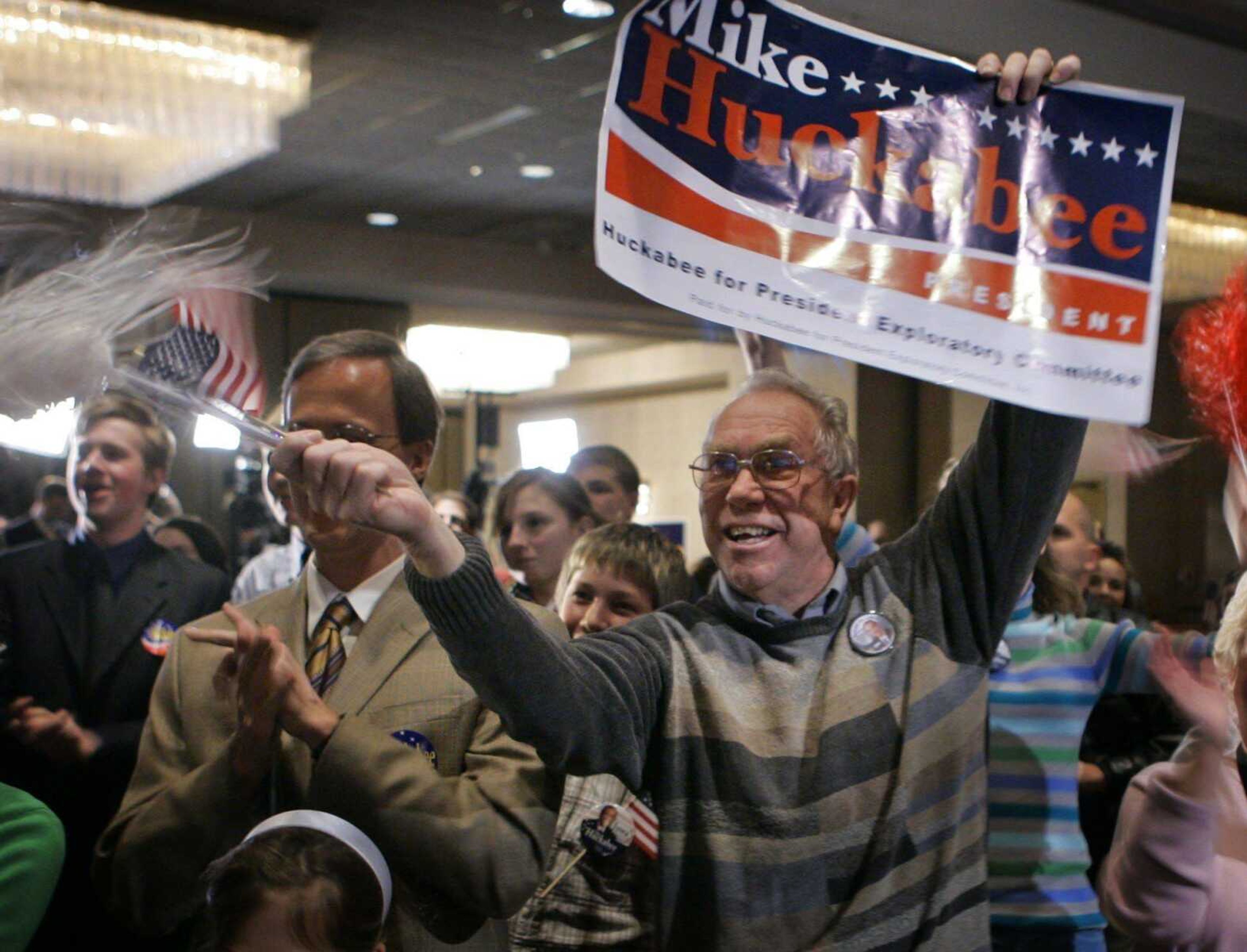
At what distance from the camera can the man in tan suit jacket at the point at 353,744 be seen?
133cm

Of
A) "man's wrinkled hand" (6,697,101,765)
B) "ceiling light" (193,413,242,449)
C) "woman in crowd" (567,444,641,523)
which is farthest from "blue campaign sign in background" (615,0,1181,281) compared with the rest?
"woman in crowd" (567,444,641,523)

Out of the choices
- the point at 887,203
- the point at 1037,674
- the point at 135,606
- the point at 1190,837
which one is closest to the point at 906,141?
the point at 887,203

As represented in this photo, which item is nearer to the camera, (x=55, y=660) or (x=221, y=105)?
(x=55, y=660)

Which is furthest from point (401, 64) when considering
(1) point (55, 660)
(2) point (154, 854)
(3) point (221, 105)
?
(2) point (154, 854)

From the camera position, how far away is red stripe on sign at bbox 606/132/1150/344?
1.39m

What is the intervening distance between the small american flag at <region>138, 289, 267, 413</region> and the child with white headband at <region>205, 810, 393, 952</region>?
1.48ft

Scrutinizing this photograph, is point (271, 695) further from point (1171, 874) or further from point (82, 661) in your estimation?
point (82, 661)

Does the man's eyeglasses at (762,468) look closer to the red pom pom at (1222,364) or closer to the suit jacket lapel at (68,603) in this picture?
the red pom pom at (1222,364)

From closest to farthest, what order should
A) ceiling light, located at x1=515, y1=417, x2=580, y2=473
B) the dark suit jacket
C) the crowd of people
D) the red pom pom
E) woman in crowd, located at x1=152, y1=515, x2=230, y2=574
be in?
the crowd of people < the red pom pom < the dark suit jacket < woman in crowd, located at x1=152, y1=515, x2=230, y2=574 < ceiling light, located at x1=515, y1=417, x2=580, y2=473

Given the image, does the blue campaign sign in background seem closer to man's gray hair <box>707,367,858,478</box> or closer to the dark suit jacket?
man's gray hair <box>707,367,858,478</box>

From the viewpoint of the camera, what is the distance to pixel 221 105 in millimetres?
→ 4816

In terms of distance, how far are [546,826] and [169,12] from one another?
12.8 ft

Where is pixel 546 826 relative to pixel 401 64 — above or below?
below

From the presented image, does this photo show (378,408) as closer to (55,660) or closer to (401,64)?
(55,660)
